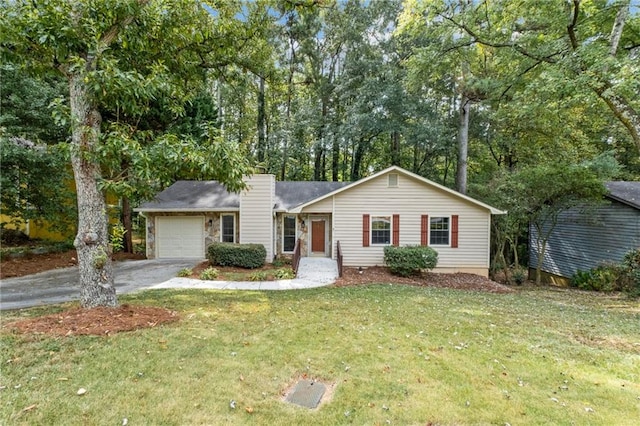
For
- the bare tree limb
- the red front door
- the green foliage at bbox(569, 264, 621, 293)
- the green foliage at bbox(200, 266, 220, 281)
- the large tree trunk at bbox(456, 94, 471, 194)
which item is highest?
the bare tree limb

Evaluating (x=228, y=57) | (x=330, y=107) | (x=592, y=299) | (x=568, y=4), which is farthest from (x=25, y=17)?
(x=330, y=107)

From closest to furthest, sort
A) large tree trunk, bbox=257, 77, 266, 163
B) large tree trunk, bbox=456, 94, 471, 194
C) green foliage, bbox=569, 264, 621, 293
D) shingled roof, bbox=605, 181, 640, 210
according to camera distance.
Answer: green foliage, bbox=569, 264, 621, 293
shingled roof, bbox=605, 181, 640, 210
large tree trunk, bbox=456, 94, 471, 194
large tree trunk, bbox=257, 77, 266, 163

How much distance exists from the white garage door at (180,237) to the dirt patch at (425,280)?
22.2 feet

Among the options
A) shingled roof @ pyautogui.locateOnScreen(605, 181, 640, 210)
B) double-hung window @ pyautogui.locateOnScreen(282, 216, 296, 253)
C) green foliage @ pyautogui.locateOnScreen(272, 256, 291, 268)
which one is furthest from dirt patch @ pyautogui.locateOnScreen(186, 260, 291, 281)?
shingled roof @ pyautogui.locateOnScreen(605, 181, 640, 210)

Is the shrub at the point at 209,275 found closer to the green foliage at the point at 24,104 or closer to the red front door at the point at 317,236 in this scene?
the red front door at the point at 317,236

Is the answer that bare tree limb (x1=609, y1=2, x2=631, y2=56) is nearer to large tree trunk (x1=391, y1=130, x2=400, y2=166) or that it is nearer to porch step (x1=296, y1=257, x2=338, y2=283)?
porch step (x1=296, y1=257, x2=338, y2=283)

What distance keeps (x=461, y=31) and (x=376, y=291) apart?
34.0 feet

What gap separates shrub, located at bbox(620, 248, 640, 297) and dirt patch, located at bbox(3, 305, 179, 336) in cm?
1359

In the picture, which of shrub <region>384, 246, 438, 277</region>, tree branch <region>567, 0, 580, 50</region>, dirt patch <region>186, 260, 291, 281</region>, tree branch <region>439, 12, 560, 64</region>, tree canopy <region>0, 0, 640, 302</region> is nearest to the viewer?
tree canopy <region>0, 0, 640, 302</region>

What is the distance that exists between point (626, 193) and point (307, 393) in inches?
586

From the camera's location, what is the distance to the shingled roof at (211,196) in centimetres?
1372

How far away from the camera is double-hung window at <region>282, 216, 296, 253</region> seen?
14.4 meters

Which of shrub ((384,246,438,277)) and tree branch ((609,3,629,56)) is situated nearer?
tree branch ((609,3,629,56))

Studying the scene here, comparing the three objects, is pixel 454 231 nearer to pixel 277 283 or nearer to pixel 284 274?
pixel 284 274
